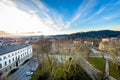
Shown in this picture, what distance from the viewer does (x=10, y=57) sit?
30.8 m

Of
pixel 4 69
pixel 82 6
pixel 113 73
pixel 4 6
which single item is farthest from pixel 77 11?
pixel 4 69

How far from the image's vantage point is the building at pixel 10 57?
27.0m

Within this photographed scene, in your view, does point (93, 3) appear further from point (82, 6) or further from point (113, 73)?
point (113, 73)

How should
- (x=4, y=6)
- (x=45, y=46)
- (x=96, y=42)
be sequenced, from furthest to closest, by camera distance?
1. (x=96, y=42)
2. (x=45, y=46)
3. (x=4, y=6)

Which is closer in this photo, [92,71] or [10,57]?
[92,71]

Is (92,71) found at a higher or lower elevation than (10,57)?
lower

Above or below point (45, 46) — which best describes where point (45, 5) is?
above

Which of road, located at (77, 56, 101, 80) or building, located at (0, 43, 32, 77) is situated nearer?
road, located at (77, 56, 101, 80)

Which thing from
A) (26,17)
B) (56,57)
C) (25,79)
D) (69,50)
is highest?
(26,17)

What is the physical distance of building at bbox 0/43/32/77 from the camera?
27.0 meters

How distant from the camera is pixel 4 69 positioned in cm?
2708

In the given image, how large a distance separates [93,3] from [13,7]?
10.3m

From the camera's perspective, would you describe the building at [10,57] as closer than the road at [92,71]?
No

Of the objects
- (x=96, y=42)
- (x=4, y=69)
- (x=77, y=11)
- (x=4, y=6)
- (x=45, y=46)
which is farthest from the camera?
(x=96, y=42)
